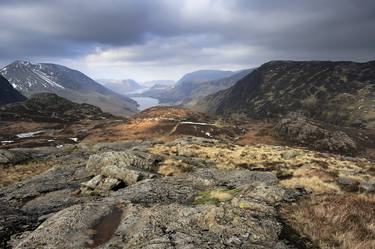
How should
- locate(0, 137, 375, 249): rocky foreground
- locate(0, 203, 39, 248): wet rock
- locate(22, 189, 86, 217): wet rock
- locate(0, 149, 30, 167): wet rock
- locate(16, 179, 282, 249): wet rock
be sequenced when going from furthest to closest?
1. locate(0, 149, 30, 167): wet rock
2. locate(22, 189, 86, 217): wet rock
3. locate(0, 203, 39, 248): wet rock
4. locate(0, 137, 375, 249): rocky foreground
5. locate(16, 179, 282, 249): wet rock

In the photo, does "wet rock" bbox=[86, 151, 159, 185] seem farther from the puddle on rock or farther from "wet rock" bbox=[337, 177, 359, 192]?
"wet rock" bbox=[337, 177, 359, 192]

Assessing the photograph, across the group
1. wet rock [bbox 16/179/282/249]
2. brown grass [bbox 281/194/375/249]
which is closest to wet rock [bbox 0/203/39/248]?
wet rock [bbox 16/179/282/249]

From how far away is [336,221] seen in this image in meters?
12.6

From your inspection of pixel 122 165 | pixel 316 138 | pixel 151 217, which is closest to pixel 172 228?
pixel 151 217

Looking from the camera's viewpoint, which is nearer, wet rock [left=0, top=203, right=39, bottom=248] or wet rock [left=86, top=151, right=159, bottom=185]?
wet rock [left=0, top=203, right=39, bottom=248]

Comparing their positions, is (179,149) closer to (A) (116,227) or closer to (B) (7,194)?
(B) (7,194)

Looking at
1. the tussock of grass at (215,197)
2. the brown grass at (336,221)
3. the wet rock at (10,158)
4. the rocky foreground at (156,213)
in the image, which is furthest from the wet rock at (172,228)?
the wet rock at (10,158)

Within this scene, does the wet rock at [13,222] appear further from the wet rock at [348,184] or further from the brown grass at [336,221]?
the wet rock at [348,184]

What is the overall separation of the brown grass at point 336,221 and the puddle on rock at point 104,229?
22.7 ft

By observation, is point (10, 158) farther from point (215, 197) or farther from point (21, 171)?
point (215, 197)

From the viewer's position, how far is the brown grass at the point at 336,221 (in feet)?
36.7

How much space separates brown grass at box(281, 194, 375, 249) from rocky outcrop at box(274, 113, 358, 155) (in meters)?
102

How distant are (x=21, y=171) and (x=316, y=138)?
101 metres

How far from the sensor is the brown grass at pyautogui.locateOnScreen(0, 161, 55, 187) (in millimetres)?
33869
